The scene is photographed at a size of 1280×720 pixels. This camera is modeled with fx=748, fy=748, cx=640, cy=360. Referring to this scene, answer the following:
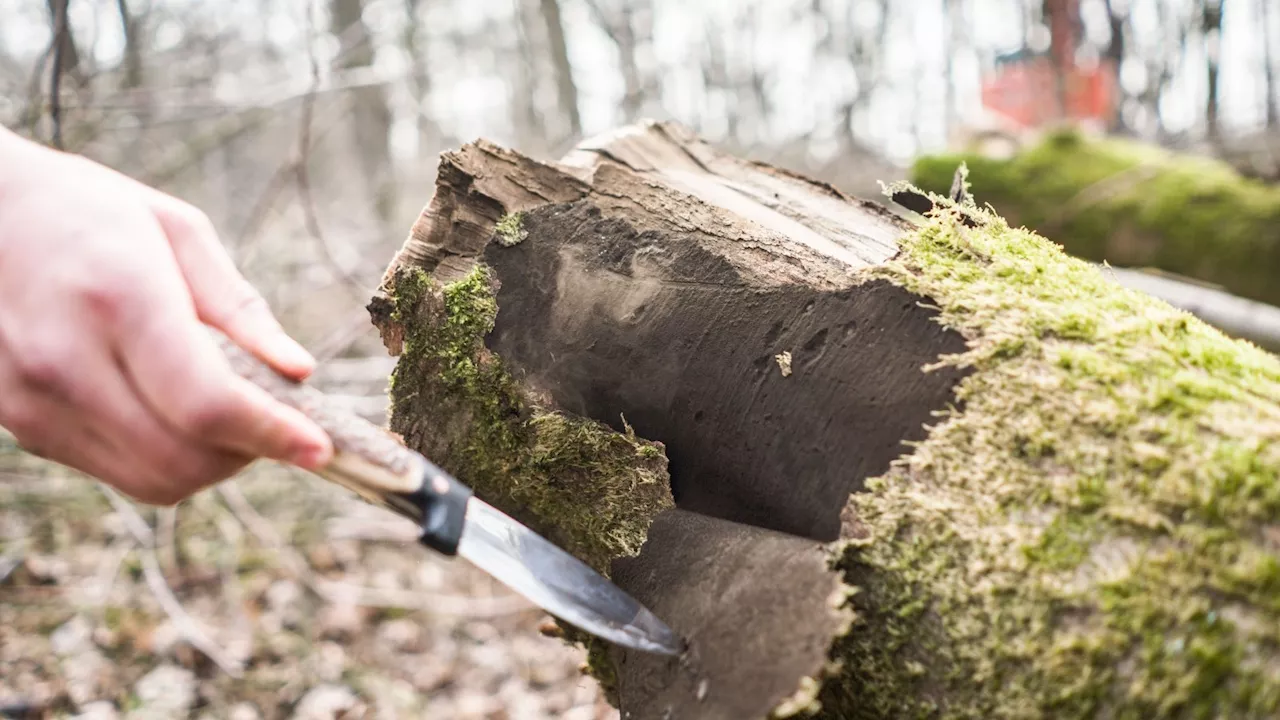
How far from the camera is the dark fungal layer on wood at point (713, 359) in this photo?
1150 millimetres

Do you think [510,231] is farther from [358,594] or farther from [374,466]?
[358,594]

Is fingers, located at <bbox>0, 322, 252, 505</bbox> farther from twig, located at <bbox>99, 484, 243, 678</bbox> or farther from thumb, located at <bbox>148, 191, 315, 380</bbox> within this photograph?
twig, located at <bbox>99, 484, 243, 678</bbox>

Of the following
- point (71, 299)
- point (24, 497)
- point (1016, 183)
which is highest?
point (71, 299)

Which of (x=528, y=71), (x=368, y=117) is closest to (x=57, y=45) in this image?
(x=368, y=117)

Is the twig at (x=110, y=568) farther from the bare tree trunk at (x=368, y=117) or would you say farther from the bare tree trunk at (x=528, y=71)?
the bare tree trunk at (x=528, y=71)

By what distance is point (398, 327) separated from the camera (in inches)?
63.6

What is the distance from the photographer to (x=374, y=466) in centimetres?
103

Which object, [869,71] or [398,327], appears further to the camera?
[869,71]

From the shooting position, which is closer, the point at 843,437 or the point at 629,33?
the point at 843,437

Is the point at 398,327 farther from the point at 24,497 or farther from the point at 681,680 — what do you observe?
the point at 24,497

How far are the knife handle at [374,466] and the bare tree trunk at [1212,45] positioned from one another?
12.1 metres

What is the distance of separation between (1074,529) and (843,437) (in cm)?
34

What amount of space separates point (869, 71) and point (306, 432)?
539 inches

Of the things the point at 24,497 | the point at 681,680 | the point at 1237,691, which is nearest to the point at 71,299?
the point at 681,680
